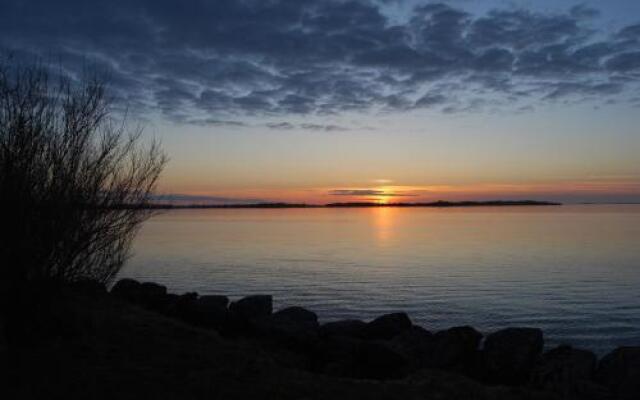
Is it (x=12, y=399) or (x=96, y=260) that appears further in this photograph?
(x=96, y=260)

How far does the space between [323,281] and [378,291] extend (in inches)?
183

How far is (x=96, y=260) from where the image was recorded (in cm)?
1256

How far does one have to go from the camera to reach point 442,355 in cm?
1628

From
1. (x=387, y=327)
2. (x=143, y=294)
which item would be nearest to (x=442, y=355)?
(x=387, y=327)

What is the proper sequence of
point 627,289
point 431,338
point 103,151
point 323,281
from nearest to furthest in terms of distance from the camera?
point 103,151 → point 431,338 → point 627,289 → point 323,281

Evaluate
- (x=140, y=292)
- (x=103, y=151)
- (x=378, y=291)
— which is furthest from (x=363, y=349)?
(x=378, y=291)

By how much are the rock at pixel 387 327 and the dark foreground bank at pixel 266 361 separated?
0.04 m

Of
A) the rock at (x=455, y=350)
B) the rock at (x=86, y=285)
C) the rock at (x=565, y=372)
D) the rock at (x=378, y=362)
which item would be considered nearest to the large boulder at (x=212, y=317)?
the rock at (x=378, y=362)

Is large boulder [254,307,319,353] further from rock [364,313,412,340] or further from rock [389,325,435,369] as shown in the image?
rock [389,325,435,369]

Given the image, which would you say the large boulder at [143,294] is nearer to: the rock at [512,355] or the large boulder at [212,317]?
the large boulder at [212,317]

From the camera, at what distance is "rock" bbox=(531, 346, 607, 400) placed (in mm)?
12758

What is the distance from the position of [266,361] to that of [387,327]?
7.36 meters

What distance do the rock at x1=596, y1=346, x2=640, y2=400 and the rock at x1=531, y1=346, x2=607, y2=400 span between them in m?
0.33

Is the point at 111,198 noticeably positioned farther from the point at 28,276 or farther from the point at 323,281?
the point at 323,281
